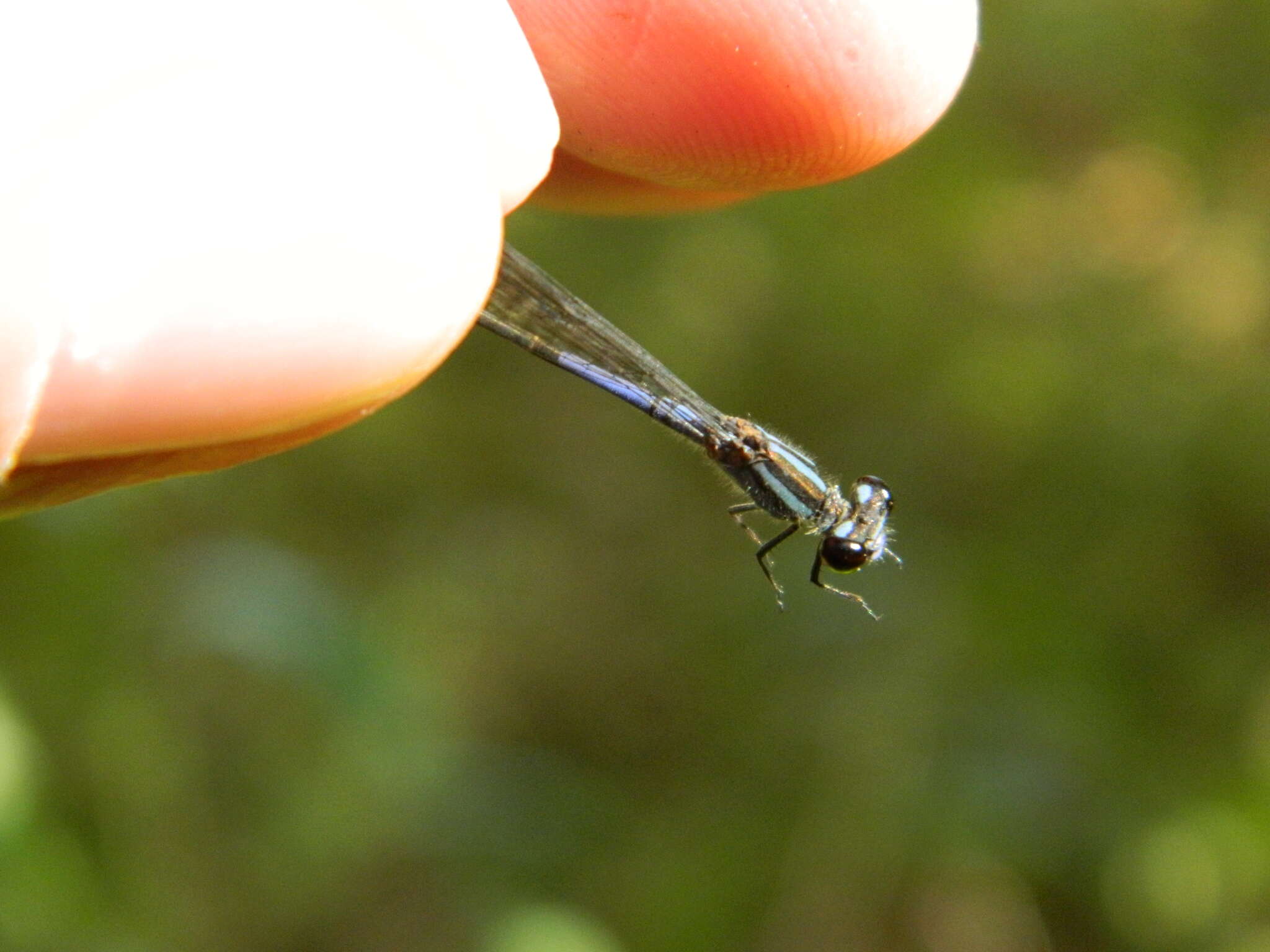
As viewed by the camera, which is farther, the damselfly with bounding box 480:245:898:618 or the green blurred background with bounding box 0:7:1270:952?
the green blurred background with bounding box 0:7:1270:952

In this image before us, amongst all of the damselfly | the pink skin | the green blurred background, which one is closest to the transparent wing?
the damselfly

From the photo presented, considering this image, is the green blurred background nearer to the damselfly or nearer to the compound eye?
the damselfly

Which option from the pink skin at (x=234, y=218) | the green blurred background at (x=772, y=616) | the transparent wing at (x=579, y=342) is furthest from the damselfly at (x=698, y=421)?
the pink skin at (x=234, y=218)

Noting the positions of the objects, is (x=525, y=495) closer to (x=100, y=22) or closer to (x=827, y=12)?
(x=827, y=12)

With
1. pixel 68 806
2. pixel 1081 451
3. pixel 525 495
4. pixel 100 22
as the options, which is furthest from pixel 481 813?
pixel 100 22

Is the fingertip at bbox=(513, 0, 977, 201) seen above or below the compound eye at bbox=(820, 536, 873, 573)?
above

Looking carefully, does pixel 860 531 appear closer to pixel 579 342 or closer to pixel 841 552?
pixel 841 552

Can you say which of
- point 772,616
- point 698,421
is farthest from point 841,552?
point 772,616

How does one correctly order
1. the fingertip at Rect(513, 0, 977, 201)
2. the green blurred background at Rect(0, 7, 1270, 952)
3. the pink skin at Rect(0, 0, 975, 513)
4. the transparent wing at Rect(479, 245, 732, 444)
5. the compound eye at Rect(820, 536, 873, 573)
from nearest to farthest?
the pink skin at Rect(0, 0, 975, 513)
the fingertip at Rect(513, 0, 977, 201)
the compound eye at Rect(820, 536, 873, 573)
the transparent wing at Rect(479, 245, 732, 444)
the green blurred background at Rect(0, 7, 1270, 952)

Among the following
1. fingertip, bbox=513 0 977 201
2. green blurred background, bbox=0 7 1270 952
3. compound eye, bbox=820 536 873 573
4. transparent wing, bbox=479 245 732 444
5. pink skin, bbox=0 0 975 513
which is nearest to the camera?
pink skin, bbox=0 0 975 513
